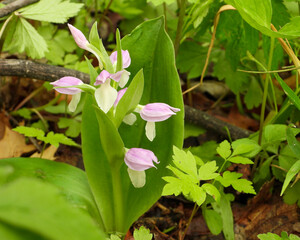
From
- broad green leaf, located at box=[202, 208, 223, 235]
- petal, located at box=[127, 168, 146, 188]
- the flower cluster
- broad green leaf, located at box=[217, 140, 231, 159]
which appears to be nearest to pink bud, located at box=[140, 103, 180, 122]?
the flower cluster

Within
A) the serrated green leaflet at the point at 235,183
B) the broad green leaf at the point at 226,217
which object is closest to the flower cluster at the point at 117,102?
the serrated green leaflet at the point at 235,183

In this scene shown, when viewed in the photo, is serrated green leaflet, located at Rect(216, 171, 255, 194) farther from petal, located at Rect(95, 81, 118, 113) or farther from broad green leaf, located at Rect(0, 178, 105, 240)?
broad green leaf, located at Rect(0, 178, 105, 240)

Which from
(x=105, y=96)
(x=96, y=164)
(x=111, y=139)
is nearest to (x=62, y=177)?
(x=96, y=164)

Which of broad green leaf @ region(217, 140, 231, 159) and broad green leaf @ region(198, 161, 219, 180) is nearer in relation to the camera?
broad green leaf @ region(198, 161, 219, 180)

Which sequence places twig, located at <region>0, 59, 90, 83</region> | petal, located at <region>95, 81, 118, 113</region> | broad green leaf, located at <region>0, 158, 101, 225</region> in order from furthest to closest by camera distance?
1. twig, located at <region>0, 59, 90, 83</region>
2. broad green leaf, located at <region>0, 158, 101, 225</region>
3. petal, located at <region>95, 81, 118, 113</region>

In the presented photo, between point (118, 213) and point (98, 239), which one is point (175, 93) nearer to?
point (118, 213)

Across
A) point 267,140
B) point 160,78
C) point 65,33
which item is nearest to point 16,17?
point 65,33

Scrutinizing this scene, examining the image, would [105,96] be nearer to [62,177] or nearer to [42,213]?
[62,177]

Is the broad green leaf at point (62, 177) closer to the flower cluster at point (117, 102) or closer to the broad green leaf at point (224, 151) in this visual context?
the flower cluster at point (117, 102)
